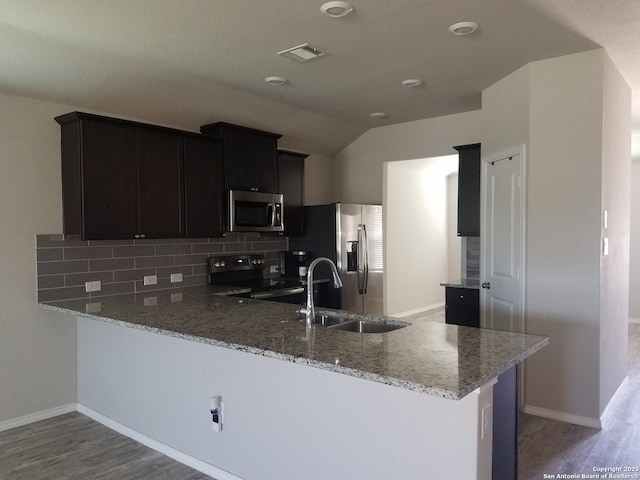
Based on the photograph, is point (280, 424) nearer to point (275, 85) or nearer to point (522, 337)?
point (522, 337)

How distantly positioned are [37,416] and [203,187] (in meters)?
2.21

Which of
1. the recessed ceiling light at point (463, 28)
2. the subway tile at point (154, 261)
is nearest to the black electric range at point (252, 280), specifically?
the subway tile at point (154, 261)

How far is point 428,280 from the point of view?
8055 millimetres

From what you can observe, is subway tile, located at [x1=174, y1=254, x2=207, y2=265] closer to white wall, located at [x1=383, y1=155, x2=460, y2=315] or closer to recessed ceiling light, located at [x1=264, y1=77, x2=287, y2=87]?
recessed ceiling light, located at [x1=264, y1=77, x2=287, y2=87]

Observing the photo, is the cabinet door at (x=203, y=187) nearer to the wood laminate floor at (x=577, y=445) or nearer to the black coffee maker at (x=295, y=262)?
the black coffee maker at (x=295, y=262)

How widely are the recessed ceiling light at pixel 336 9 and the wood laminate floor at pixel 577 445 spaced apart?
276cm

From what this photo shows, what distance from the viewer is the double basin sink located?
2.68 m

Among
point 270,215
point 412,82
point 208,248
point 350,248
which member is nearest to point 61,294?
point 208,248

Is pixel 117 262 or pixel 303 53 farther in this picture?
pixel 117 262

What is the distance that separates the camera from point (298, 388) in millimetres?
2299

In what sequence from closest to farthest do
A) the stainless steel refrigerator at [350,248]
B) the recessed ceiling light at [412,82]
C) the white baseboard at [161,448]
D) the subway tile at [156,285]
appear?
the white baseboard at [161,448]
the recessed ceiling light at [412,82]
the subway tile at [156,285]
the stainless steel refrigerator at [350,248]

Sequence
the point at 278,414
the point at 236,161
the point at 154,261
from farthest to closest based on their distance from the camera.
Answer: the point at 236,161
the point at 154,261
the point at 278,414

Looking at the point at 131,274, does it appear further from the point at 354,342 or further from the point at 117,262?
the point at 354,342

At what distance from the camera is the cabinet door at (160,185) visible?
383cm
